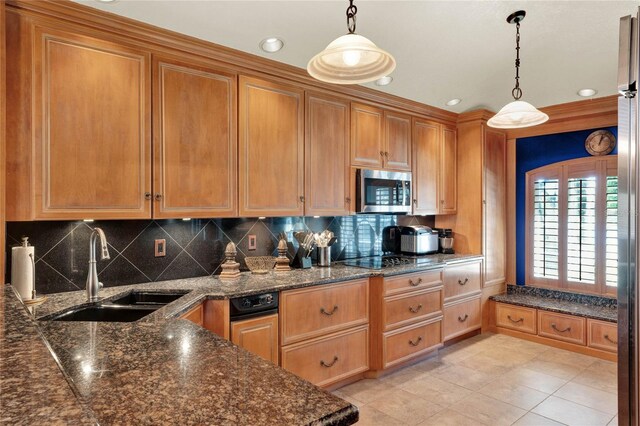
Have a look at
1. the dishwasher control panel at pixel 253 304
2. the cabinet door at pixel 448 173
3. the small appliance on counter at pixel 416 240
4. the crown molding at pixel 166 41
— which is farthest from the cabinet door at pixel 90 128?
the cabinet door at pixel 448 173

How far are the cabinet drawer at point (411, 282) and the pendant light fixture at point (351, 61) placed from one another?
1803 millimetres

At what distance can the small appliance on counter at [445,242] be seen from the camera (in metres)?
4.47

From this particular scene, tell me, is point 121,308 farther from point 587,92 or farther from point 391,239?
point 587,92

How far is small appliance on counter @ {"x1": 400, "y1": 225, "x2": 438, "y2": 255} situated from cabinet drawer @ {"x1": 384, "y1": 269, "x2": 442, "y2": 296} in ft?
1.59

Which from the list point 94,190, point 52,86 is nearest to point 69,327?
point 94,190

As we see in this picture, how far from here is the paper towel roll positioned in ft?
6.50

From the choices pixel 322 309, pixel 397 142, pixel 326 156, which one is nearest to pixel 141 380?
pixel 322 309

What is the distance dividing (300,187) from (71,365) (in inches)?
84.9

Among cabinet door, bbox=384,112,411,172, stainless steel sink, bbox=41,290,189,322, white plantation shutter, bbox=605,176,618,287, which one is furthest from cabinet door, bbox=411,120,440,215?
stainless steel sink, bbox=41,290,189,322

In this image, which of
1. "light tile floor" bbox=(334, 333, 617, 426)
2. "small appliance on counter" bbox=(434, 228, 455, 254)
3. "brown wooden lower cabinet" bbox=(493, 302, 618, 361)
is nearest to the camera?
"light tile floor" bbox=(334, 333, 617, 426)

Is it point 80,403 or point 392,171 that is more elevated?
point 392,171

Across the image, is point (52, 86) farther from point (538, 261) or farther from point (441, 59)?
point (538, 261)

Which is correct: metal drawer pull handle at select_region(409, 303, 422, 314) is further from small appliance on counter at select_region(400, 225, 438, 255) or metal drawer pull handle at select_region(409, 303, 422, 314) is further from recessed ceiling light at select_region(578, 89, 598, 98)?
recessed ceiling light at select_region(578, 89, 598, 98)

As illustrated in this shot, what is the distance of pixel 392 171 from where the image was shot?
3.78m
